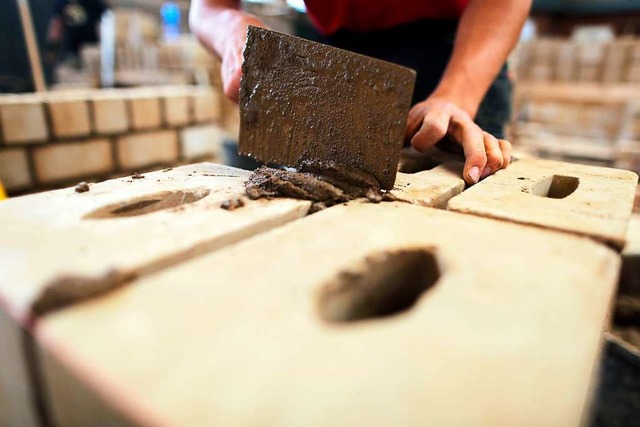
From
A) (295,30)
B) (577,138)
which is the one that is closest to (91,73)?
(295,30)

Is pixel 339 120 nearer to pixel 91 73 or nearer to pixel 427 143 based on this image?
pixel 427 143

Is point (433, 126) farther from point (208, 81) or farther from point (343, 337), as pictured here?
point (208, 81)

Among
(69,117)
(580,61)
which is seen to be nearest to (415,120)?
(69,117)

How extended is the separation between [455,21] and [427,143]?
1135 millimetres

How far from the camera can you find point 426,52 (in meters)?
2.50

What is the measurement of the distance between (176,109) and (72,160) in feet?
3.24

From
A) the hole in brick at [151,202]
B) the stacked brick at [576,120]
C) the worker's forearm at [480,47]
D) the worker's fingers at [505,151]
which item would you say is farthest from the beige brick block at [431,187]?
the stacked brick at [576,120]

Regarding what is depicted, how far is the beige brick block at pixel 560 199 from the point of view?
112cm

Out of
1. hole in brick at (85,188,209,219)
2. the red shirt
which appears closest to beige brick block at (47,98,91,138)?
the red shirt

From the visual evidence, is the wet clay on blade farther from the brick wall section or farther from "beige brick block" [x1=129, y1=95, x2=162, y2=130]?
"beige brick block" [x1=129, y1=95, x2=162, y2=130]

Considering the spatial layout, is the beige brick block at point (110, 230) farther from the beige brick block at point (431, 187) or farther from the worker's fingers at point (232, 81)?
the worker's fingers at point (232, 81)

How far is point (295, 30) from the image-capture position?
32.1 ft

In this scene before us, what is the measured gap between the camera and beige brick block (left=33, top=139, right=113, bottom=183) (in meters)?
3.28

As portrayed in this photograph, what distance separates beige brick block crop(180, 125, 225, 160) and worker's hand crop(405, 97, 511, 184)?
116 inches
